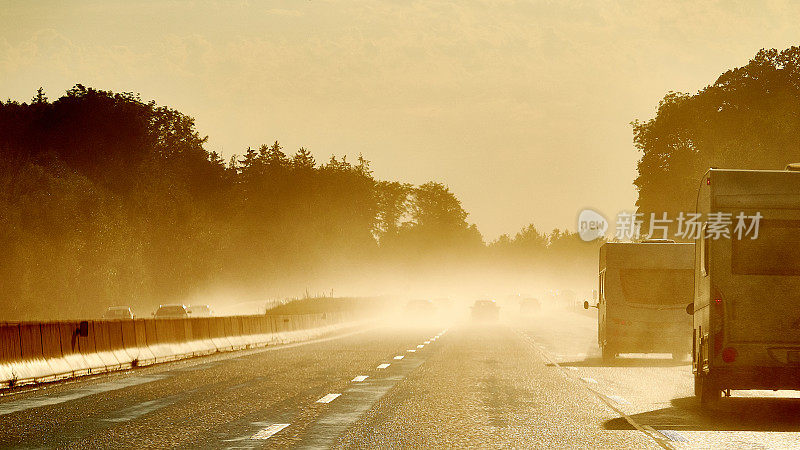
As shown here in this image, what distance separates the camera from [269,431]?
11.1m

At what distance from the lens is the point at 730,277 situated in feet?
43.0

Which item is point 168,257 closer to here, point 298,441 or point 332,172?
point 332,172

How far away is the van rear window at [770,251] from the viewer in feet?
43.0

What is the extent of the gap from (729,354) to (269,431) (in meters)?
5.50

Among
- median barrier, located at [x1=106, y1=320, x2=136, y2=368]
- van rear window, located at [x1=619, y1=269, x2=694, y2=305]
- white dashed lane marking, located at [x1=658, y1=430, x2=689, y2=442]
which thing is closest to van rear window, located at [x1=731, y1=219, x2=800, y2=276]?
white dashed lane marking, located at [x1=658, y1=430, x2=689, y2=442]

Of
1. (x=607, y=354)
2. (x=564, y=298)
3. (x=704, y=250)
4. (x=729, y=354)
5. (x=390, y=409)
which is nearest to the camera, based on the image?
(x=729, y=354)

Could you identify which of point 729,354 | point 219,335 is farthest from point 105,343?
point 729,354

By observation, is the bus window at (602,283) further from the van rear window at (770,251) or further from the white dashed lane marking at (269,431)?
the white dashed lane marking at (269,431)

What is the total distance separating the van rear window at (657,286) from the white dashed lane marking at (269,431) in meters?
14.4

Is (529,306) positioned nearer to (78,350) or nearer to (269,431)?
(78,350)

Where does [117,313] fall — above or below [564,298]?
above

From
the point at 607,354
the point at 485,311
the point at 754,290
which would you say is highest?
the point at 754,290

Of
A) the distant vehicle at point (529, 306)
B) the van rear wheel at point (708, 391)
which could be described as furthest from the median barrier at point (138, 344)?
the distant vehicle at point (529, 306)

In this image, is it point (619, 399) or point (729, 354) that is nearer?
point (729, 354)
